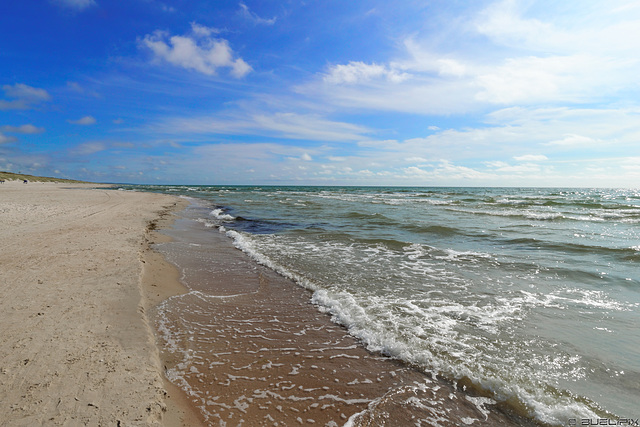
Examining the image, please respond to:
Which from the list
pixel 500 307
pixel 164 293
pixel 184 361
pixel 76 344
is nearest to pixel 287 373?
Answer: pixel 184 361

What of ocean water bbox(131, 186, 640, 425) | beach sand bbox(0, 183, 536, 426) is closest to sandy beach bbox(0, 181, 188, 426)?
beach sand bbox(0, 183, 536, 426)

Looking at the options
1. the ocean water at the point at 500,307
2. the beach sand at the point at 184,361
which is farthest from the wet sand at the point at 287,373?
the ocean water at the point at 500,307

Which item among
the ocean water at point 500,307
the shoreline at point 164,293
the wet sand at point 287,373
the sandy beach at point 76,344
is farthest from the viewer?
the ocean water at point 500,307

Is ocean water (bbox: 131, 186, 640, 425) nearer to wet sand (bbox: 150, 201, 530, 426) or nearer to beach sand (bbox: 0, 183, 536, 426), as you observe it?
wet sand (bbox: 150, 201, 530, 426)

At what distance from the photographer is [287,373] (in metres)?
3.55

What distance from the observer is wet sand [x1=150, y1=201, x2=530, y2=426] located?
2.94m

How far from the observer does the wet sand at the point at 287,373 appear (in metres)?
2.94

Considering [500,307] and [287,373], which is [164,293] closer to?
[287,373]

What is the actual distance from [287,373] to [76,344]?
2.49 metres

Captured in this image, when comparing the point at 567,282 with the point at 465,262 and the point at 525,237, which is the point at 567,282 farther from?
the point at 525,237

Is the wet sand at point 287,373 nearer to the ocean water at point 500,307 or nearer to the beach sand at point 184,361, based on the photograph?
the beach sand at point 184,361

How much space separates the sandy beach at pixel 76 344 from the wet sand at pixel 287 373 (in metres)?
0.36

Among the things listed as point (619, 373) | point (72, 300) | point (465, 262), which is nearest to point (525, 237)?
point (465, 262)

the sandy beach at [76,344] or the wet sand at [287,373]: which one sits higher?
the sandy beach at [76,344]
